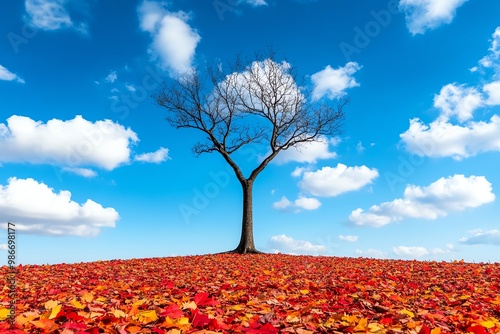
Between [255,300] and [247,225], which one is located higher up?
[247,225]

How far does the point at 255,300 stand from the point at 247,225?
508 inches

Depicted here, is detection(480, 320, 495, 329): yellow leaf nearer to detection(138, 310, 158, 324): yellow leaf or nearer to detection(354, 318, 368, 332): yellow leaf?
detection(354, 318, 368, 332): yellow leaf

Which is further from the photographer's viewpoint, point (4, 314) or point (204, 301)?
point (204, 301)

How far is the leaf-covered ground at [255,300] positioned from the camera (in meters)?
4.56

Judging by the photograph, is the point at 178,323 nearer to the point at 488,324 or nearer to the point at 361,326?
the point at 361,326

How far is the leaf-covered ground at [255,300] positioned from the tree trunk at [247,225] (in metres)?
6.75

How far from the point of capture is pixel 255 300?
21.2ft

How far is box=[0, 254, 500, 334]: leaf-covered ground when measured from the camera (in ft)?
15.0

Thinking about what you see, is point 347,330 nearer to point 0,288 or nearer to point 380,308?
point 380,308

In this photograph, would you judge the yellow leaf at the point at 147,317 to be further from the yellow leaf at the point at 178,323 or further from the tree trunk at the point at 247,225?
the tree trunk at the point at 247,225

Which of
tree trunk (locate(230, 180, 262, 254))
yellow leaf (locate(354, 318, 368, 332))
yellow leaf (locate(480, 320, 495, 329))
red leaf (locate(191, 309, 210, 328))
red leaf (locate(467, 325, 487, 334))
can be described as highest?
tree trunk (locate(230, 180, 262, 254))

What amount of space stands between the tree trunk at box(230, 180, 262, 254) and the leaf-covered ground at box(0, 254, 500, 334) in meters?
6.75

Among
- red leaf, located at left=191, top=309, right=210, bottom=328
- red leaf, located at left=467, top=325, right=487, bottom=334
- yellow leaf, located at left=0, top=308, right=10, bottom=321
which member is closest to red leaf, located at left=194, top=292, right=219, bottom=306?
red leaf, located at left=191, top=309, right=210, bottom=328

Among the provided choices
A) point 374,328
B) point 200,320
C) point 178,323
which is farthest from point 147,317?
point 374,328
